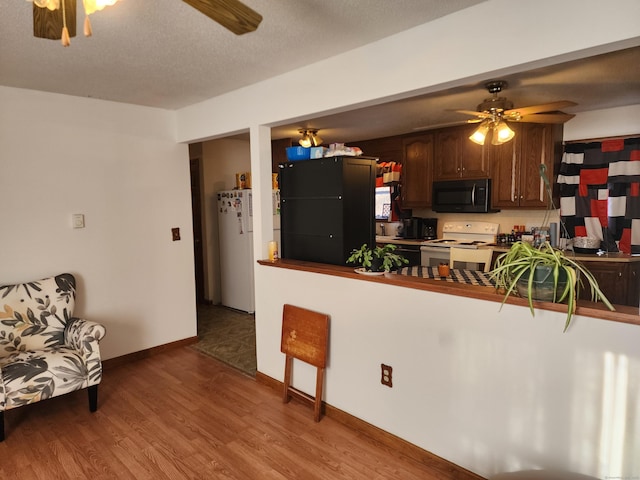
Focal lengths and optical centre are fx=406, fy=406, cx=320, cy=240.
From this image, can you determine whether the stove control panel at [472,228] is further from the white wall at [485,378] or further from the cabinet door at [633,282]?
the white wall at [485,378]

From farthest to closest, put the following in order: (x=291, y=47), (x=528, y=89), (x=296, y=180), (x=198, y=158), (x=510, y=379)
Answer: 1. (x=198, y=158)
2. (x=528, y=89)
3. (x=296, y=180)
4. (x=291, y=47)
5. (x=510, y=379)

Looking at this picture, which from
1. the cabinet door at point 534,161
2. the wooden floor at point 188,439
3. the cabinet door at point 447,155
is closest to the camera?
the wooden floor at point 188,439

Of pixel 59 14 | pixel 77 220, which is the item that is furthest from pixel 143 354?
pixel 59 14

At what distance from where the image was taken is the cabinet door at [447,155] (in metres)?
4.70

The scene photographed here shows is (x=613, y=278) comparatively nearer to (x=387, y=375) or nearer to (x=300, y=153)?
(x=387, y=375)

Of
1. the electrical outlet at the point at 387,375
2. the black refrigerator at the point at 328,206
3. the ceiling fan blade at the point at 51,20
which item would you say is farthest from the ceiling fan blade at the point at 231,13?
the electrical outlet at the point at 387,375

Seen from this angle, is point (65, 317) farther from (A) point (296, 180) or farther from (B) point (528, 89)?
(B) point (528, 89)

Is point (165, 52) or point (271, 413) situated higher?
point (165, 52)

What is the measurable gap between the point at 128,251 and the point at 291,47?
240cm

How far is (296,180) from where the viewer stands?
9.74 ft

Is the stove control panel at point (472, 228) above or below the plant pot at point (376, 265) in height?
above

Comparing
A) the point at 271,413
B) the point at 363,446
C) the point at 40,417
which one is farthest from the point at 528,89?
the point at 40,417

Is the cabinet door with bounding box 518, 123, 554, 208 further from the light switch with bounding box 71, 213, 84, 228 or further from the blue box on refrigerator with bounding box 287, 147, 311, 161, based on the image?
the light switch with bounding box 71, 213, 84, 228

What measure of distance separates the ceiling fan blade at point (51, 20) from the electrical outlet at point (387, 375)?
2.17 meters
